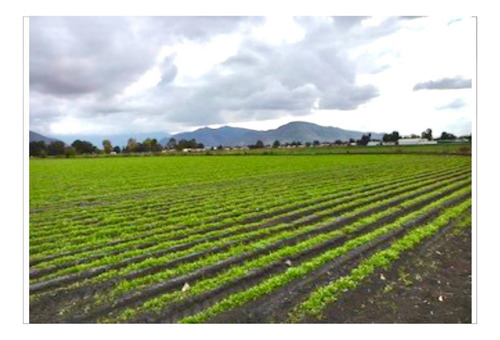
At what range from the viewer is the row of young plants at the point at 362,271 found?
15.6ft

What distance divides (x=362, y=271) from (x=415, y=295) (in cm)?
87

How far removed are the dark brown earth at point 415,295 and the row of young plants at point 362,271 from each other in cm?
11

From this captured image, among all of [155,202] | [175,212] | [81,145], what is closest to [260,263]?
[175,212]

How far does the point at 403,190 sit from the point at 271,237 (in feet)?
29.1

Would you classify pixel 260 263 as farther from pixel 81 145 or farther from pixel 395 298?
pixel 81 145

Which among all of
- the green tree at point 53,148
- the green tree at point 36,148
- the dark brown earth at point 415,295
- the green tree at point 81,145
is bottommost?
the dark brown earth at point 415,295

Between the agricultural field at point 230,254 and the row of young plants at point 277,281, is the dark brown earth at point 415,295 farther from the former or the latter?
the row of young plants at point 277,281

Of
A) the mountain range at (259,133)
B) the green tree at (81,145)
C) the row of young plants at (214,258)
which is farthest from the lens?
the green tree at (81,145)

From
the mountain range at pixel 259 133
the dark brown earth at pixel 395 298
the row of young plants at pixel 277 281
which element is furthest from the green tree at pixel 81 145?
the dark brown earth at pixel 395 298

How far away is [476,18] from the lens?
16.6 ft

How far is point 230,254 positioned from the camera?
671cm

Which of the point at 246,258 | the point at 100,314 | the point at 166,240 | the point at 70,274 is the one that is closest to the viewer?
the point at 100,314
